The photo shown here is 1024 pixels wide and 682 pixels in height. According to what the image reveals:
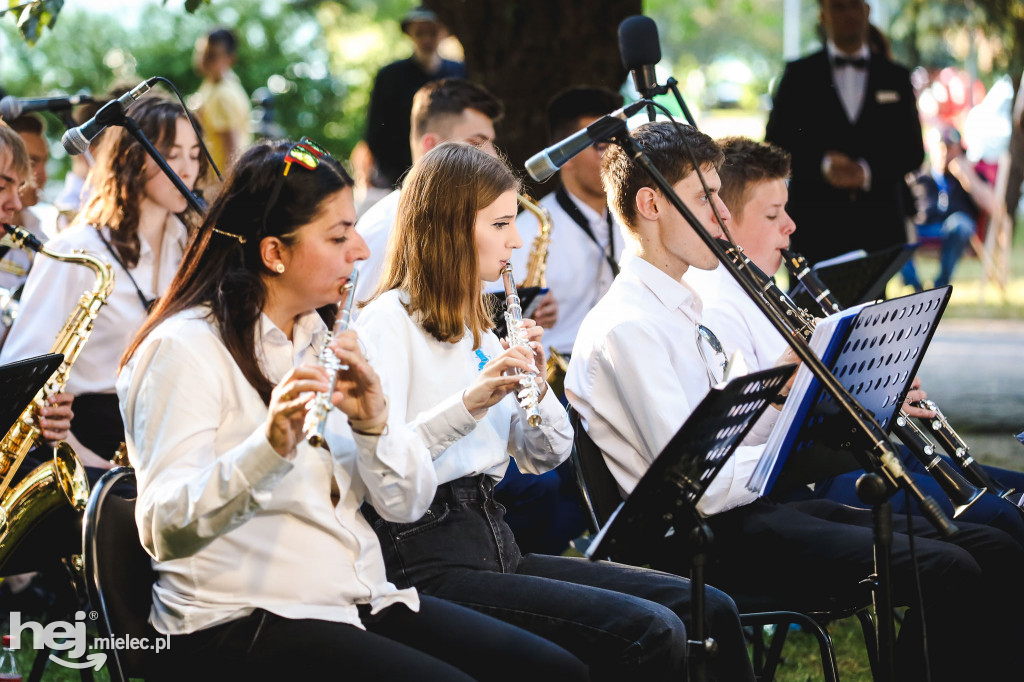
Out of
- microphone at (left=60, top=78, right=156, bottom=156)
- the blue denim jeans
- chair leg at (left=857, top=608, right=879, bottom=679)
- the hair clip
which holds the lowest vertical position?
the blue denim jeans

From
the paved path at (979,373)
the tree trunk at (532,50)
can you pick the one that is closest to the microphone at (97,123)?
the tree trunk at (532,50)

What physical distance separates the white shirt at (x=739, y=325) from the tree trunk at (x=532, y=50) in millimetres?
2502

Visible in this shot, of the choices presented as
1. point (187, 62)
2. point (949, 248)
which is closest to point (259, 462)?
point (949, 248)

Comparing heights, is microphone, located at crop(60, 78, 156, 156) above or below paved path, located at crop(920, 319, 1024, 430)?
above

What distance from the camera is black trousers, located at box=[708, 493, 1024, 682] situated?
123 inches

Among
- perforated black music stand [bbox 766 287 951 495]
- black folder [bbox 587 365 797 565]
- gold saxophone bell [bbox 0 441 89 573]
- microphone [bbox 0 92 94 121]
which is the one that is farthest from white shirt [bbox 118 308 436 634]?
microphone [bbox 0 92 94 121]

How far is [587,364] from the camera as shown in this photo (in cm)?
317

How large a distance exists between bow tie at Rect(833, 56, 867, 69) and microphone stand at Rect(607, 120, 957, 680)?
4191 mm

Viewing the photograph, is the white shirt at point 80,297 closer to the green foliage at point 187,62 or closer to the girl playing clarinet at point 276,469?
the girl playing clarinet at point 276,469

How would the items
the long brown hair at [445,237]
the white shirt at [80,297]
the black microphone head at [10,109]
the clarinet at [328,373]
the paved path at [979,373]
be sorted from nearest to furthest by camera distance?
the clarinet at [328,373] → the long brown hair at [445,237] → the white shirt at [80,297] → the black microphone head at [10,109] → the paved path at [979,373]

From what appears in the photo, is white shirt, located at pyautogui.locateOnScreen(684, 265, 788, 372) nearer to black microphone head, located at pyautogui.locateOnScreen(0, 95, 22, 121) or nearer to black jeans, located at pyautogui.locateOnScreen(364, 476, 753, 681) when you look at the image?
black jeans, located at pyautogui.locateOnScreen(364, 476, 753, 681)

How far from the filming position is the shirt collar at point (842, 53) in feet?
21.1

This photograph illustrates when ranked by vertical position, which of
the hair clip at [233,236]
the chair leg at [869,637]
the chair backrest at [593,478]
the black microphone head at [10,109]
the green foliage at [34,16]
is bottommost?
the chair leg at [869,637]
